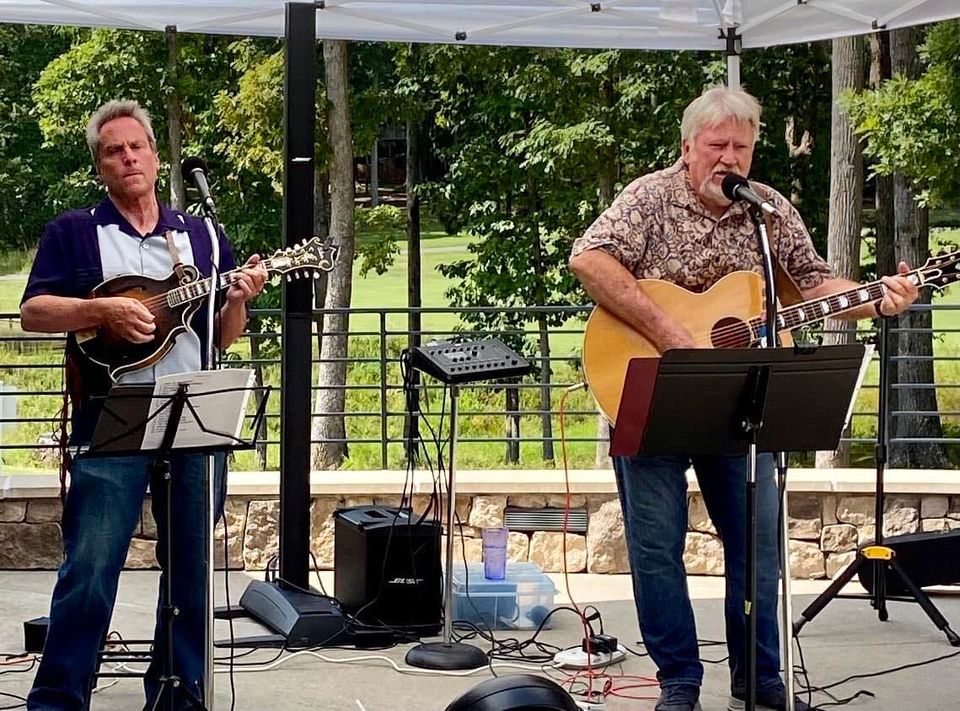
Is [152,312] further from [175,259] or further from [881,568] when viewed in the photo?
[881,568]

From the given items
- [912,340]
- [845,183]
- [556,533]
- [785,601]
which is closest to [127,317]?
[785,601]

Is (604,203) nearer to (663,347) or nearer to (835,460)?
(835,460)

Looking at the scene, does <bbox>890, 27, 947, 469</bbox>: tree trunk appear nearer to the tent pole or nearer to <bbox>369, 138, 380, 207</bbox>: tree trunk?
the tent pole

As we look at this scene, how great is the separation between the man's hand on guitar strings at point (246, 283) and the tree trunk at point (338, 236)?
29.1ft

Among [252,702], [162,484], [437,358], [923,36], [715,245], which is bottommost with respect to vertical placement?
[252,702]

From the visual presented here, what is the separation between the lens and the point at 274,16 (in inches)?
230

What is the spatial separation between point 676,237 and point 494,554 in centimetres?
183

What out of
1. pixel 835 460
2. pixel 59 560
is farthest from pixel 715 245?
pixel 835 460

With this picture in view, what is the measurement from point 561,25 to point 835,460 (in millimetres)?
6338

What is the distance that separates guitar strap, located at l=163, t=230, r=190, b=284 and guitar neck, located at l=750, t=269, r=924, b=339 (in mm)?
1604

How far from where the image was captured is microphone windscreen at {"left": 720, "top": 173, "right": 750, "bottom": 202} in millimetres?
3713

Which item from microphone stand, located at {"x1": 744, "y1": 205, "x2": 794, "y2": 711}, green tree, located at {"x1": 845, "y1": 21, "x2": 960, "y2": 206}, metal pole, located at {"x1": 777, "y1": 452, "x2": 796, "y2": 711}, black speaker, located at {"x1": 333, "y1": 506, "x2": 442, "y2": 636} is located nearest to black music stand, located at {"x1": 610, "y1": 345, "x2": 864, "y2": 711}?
microphone stand, located at {"x1": 744, "y1": 205, "x2": 794, "y2": 711}

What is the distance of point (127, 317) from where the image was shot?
377 centimetres

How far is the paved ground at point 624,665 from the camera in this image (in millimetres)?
4508
